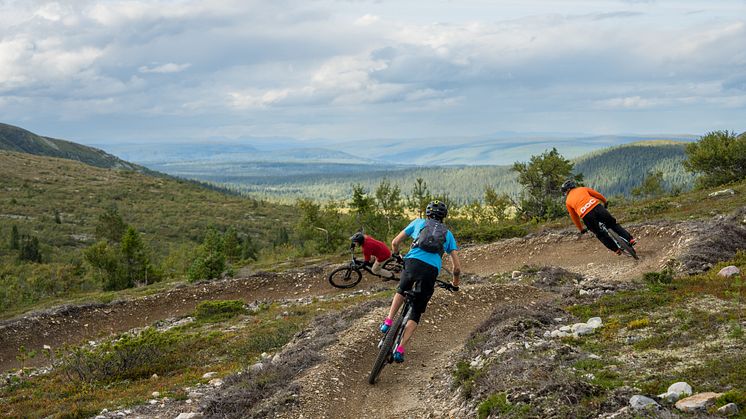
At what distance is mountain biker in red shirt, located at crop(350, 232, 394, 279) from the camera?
20.3 metres

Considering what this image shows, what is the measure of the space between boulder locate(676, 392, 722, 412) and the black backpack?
484 cm

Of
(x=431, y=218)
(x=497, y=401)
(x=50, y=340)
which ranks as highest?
(x=431, y=218)

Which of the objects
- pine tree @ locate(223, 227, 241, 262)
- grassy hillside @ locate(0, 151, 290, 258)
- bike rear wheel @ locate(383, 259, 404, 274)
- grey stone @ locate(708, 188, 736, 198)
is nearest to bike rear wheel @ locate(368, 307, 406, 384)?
bike rear wheel @ locate(383, 259, 404, 274)

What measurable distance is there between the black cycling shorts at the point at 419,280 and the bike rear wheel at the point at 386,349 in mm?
461

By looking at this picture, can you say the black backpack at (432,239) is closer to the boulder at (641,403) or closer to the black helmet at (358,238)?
the boulder at (641,403)

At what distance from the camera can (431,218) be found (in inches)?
434

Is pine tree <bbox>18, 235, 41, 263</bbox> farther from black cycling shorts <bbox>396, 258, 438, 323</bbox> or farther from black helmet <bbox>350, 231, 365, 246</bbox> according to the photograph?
black cycling shorts <bbox>396, 258, 438, 323</bbox>

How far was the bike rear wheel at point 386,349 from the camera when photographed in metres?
10.6

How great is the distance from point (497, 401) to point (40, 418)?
30.6ft

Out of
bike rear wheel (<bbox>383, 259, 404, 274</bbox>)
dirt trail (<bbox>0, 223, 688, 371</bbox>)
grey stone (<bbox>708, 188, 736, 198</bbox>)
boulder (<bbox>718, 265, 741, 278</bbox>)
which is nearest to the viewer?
boulder (<bbox>718, 265, 741, 278</bbox>)

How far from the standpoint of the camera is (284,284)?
1096 inches

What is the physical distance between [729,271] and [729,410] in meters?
9.87

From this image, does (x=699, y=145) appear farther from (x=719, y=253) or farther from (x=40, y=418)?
(x=40, y=418)

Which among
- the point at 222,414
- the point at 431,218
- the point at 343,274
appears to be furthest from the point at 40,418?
the point at 343,274
